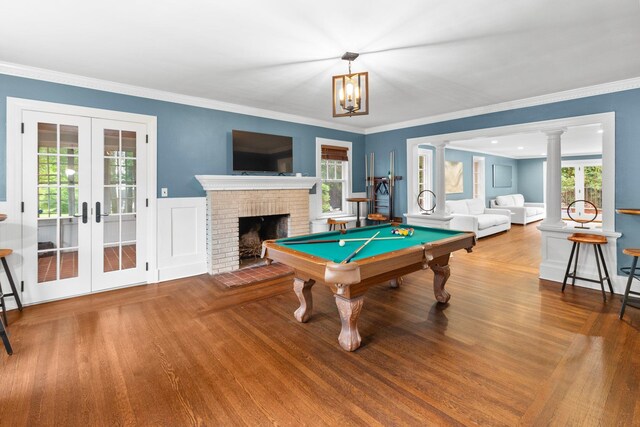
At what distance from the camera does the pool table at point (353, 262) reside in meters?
2.14

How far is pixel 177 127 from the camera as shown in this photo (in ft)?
13.9

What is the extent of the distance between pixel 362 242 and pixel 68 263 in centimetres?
341

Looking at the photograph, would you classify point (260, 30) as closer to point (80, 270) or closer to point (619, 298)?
point (80, 270)

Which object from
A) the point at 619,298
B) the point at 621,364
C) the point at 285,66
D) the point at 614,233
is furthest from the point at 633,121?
the point at 285,66

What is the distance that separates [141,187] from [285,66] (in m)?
2.43

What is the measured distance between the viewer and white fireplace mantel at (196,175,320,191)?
434 centimetres

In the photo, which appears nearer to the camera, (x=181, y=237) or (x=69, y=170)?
(x=69, y=170)

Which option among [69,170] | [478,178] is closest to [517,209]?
[478,178]

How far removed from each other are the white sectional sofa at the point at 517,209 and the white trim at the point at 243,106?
6.07 meters

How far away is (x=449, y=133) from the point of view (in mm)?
5277

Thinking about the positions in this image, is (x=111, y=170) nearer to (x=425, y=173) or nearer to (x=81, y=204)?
(x=81, y=204)

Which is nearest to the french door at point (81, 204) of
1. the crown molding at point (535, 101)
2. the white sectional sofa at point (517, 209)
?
the crown molding at point (535, 101)

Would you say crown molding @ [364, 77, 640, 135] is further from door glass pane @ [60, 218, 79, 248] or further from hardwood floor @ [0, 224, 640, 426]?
door glass pane @ [60, 218, 79, 248]

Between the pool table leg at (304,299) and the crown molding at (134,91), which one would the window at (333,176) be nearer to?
the crown molding at (134,91)
